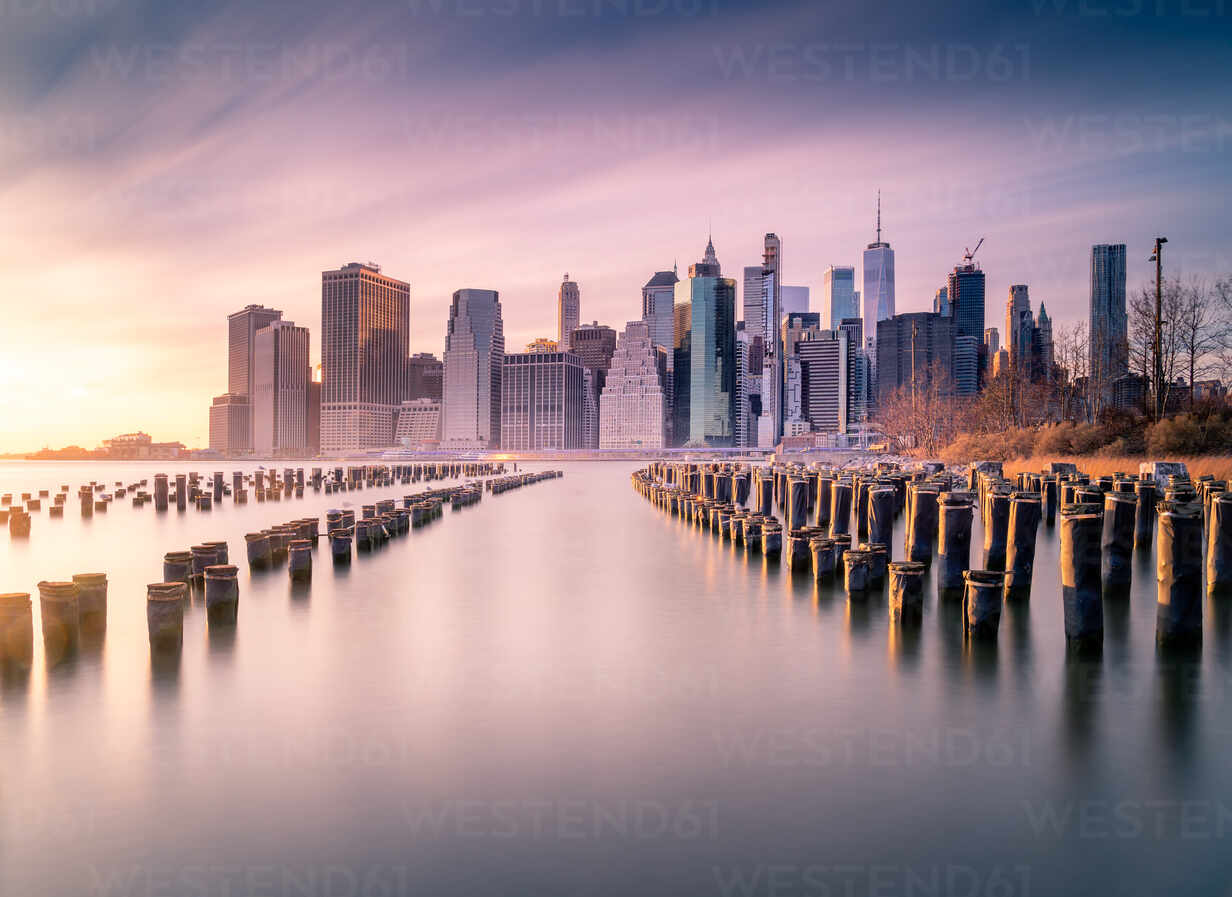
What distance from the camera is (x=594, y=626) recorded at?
15.2 m

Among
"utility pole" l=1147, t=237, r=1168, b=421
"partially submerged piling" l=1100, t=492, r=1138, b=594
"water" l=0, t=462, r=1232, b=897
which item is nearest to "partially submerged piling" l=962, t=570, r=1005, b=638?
"water" l=0, t=462, r=1232, b=897

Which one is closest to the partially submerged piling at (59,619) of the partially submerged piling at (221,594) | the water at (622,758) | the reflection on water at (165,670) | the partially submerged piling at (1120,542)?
the water at (622,758)

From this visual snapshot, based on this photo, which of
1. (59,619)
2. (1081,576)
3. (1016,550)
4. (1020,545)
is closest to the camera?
(1081,576)

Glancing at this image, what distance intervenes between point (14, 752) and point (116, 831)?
2697 millimetres

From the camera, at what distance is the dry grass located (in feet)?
121

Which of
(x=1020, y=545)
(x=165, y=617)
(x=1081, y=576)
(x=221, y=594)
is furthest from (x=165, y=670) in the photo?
(x=1020, y=545)

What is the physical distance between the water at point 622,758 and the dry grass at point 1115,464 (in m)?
28.7

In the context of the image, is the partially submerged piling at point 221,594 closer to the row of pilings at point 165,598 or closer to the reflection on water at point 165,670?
the row of pilings at point 165,598

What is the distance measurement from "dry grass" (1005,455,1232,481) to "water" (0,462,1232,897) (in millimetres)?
28724

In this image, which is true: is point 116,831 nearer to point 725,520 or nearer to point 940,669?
point 940,669

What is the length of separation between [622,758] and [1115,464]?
45.9 m

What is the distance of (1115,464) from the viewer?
146 feet

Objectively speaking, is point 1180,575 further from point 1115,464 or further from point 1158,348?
point 1158,348

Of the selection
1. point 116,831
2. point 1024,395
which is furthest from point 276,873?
point 1024,395
